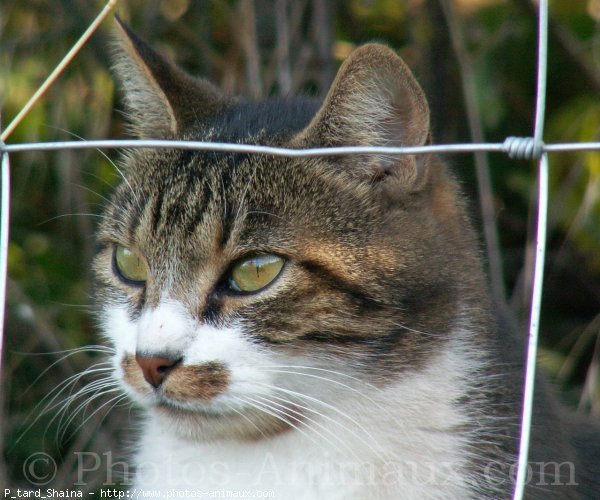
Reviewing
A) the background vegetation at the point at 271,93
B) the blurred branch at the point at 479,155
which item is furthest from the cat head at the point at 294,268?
the background vegetation at the point at 271,93

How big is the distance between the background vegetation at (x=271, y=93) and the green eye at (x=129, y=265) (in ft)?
4.12

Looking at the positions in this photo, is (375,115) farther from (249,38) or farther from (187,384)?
(249,38)

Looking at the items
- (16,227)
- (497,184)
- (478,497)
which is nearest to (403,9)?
(497,184)

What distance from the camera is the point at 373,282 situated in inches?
79.7

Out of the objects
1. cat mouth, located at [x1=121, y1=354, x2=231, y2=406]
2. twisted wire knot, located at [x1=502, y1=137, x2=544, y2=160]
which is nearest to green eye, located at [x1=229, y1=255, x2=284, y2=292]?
cat mouth, located at [x1=121, y1=354, x2=231, y2=406]

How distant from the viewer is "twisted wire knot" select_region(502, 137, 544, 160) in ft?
4.88

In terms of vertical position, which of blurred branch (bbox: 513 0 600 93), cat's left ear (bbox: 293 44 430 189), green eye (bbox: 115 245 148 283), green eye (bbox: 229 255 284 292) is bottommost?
green eye (bbox: 229 255 284 292)

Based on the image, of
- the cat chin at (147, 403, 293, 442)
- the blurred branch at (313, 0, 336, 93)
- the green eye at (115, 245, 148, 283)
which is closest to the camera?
the cat chin at (147, 403, 293, 442)

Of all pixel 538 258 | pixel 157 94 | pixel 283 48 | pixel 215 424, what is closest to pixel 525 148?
pixel 538 258

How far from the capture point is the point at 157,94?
7.74 ft

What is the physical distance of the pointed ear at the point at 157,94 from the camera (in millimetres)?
2312

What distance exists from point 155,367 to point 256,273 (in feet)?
1.02

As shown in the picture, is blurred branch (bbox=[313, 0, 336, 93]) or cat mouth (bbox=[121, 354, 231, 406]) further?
blurred branch (bbox=[313, 0, 336, 93])

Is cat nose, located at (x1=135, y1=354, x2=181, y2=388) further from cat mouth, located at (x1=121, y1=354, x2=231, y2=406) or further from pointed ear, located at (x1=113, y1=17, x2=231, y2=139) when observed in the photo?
pointed ear, located at (x1=113, y1=17, x2=231, y2=139)
